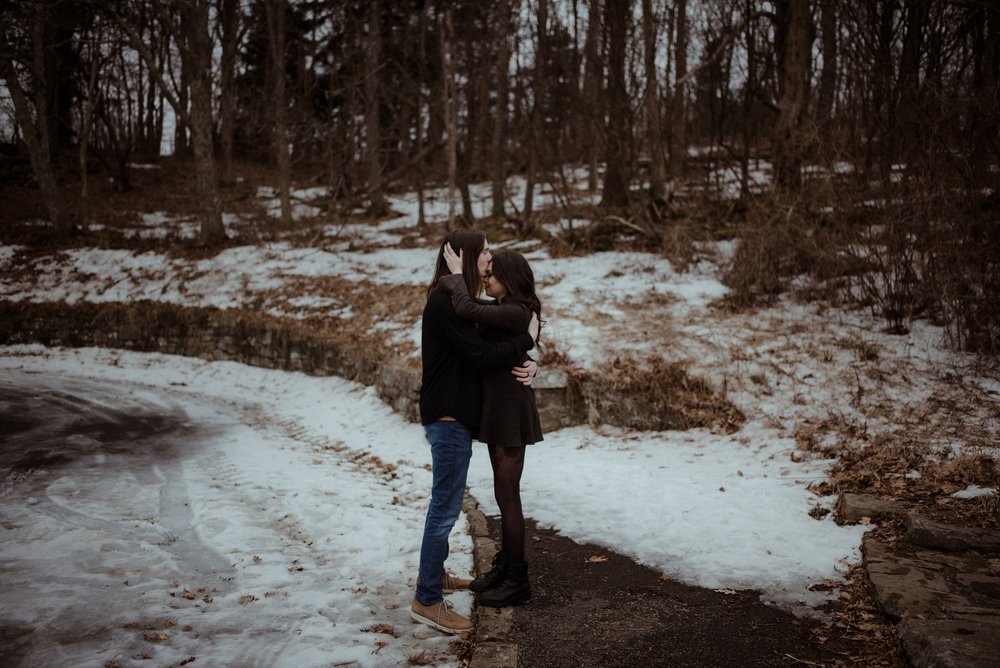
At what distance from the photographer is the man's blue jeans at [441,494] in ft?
12.8

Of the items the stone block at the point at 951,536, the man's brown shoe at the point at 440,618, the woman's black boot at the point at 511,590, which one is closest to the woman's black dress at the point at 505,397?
the woman's black boot at the point at 511,590

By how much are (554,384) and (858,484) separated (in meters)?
3.82

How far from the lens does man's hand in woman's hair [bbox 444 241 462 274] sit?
400 cm

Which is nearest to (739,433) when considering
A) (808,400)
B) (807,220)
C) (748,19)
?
(808,400)

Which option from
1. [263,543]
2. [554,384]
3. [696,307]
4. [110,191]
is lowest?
[263,543]

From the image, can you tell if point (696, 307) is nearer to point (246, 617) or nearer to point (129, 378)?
point (246, 617)

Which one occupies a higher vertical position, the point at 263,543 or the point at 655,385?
the point at 655,385

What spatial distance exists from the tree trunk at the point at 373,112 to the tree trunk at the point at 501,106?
328cm

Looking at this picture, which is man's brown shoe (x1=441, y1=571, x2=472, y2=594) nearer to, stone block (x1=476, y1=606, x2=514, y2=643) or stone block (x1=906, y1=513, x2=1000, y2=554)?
stone block (x1=476, y1=606, x2=514, y2=643)

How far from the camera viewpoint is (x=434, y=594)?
398 cm

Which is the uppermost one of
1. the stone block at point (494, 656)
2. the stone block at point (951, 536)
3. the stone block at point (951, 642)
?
the stone block at point (951, 642)

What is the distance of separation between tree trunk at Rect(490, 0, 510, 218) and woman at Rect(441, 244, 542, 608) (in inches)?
581

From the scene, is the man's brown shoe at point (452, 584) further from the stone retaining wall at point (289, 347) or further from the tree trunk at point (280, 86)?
the tree trunk at point (280, 86)

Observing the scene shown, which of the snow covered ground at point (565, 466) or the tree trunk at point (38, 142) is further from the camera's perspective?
the tree trunk at point (38, 142)
